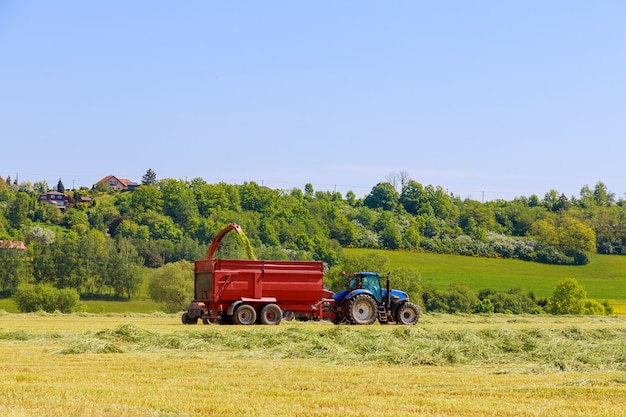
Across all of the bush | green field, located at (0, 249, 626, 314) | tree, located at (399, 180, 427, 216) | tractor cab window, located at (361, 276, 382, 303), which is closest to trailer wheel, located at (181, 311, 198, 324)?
tractor cab window, located at (361, 276, 382, 303)

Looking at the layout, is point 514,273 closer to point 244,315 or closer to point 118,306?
point 118,306

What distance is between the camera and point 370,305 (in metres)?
32.3

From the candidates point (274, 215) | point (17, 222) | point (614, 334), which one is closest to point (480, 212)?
point (274, 215)

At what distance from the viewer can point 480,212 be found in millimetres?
157625

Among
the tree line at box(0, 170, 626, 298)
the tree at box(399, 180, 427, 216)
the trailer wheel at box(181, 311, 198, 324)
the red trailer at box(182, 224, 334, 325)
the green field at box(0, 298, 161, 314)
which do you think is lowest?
the green field at box(0, 298, 161, 314)

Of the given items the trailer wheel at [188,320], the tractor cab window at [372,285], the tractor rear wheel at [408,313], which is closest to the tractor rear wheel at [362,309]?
the tractor cab window at [372,285]

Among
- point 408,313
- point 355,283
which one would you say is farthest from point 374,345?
point 408,313

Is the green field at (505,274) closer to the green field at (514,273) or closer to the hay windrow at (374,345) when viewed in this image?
the green field at (514,273)

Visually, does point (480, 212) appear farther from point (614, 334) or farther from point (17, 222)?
point (614, 334)

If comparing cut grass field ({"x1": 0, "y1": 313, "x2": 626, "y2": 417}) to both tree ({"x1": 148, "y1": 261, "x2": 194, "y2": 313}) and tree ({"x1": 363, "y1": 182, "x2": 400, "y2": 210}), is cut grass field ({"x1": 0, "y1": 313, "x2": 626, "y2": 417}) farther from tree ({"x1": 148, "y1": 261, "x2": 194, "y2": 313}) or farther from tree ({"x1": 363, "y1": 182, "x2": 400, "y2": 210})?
tree ({"x1": 363, "y1": 182, "x2": 400, "y2": 210})

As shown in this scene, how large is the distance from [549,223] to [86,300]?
77213mm

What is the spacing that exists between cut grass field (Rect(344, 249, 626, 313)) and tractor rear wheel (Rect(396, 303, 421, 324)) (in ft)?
196

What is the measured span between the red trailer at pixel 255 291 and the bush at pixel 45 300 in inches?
1026

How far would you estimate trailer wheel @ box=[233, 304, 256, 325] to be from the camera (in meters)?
31.2
